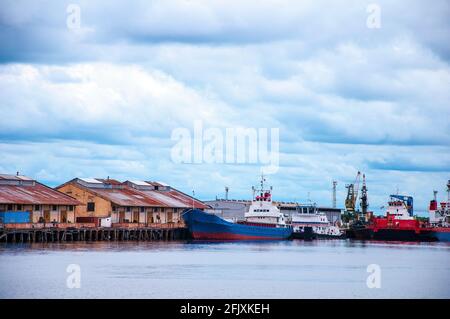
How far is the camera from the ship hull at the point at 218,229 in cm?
12425

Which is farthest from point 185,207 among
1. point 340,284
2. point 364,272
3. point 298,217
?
point 340,284

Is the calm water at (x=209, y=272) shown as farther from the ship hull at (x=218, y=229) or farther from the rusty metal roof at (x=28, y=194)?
the ship hull at (x=218, y=229)

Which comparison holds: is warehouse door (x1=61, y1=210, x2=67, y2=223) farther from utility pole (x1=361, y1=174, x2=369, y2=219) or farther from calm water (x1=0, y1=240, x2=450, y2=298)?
utility pole (x1=361, y1=174, x2=369, y2=219)

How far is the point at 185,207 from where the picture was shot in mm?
130250

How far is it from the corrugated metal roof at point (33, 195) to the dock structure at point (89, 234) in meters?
3.35

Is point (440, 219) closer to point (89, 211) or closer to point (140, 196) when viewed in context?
point (140, 196)

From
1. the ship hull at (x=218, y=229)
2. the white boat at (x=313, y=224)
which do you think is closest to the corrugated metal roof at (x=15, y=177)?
the ship hull at (x=218, y=229)

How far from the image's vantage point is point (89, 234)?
113m

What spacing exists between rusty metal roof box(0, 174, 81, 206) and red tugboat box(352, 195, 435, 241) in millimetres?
45850

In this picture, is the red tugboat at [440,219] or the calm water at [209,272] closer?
the calm water at [209,272]

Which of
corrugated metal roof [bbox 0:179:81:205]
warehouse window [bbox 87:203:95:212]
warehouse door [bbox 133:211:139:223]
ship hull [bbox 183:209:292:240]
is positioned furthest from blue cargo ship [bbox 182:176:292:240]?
corrugated metal roof [bbox 0:179:81:205]

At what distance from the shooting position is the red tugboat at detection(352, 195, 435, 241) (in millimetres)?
138250
